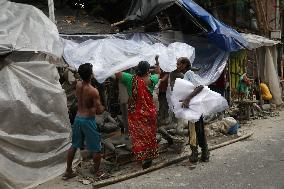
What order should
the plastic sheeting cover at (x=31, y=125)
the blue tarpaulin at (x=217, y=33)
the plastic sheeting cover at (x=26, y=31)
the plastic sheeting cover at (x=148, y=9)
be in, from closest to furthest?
the plastic sheeting cover at (x=31, y=125) → the plastic sheeting cover at (x=26, y=31) → the plastic sheeting cover at (x=148, y=9) → the blue tarpaulin at (x=217, y=33)

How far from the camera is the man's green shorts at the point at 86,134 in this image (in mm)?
5988

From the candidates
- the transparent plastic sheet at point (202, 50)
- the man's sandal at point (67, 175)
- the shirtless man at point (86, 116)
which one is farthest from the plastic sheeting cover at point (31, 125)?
the transparent plastic sheet at point (202, 50)

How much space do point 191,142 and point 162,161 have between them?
0.63 m

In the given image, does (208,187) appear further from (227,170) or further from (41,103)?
(41,103)

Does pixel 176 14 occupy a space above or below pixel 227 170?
above

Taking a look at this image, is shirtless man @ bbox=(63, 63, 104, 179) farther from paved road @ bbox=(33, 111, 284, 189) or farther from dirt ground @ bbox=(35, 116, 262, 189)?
paved road @ bbox=(33, 111, 284, 189)

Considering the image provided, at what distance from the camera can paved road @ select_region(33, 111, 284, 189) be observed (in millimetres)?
5859

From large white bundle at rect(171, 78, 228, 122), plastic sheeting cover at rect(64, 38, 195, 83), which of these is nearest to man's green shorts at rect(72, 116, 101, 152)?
plastic sheeting cover at rect(64, 38, 195, 83)

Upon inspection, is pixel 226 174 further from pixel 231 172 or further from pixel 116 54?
pixel 116 54

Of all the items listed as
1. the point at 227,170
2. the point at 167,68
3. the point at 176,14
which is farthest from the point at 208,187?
the point at 176,14

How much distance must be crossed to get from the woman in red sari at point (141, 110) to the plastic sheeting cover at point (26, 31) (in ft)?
4.24

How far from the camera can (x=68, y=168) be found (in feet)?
20.2

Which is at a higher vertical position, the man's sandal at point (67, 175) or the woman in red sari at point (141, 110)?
the woman in red sari at point (141, 110)

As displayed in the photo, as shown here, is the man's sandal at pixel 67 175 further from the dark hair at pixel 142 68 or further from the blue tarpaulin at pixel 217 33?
the blue tarpaulin at pixel 217 33
